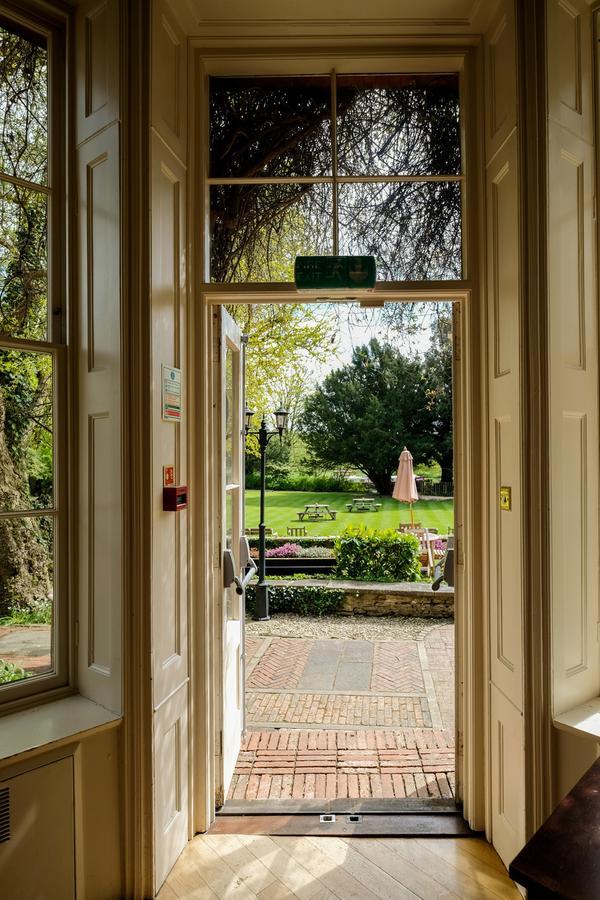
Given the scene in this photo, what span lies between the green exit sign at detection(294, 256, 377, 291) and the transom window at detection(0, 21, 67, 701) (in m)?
0.98

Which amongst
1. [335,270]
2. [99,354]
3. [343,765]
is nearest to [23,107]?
[99,354]

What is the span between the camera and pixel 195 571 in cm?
239

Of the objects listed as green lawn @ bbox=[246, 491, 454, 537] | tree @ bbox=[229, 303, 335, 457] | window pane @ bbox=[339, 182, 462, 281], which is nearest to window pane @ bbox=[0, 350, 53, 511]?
window pane @ bbox=[339, 182, 462, 281]

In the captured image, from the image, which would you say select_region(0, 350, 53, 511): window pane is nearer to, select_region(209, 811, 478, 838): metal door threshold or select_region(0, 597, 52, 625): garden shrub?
select_region(0, 597, 52, 625): garden shrub

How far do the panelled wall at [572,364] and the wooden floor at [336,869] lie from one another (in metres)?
0.60

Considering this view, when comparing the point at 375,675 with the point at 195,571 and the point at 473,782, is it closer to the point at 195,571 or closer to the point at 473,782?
the point at 473,782

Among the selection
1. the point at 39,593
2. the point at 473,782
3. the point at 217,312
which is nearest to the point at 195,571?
the point at 39,593

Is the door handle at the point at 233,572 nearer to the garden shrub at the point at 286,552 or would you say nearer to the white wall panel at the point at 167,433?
the white wall panel at the point at 167,433

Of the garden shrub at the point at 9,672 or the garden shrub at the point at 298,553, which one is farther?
the garden shrub at the point at 298,553

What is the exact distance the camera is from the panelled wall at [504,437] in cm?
202

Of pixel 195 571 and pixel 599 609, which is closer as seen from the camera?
pixel 599 609

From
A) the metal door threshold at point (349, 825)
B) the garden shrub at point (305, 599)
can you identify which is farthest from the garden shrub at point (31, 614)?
the garden shrub at point (305, 599)

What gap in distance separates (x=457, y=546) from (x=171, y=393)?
1471mm

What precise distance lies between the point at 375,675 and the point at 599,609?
10.4 feet
